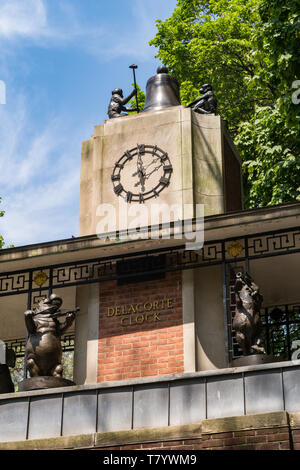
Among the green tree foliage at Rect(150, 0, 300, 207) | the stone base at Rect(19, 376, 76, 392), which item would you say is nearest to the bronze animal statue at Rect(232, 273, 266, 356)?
the stone base at Rect(19, 376, 76, 392)

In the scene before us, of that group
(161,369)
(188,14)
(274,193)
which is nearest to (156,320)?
(161,369)

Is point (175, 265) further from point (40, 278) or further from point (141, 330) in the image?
point (40, 278)

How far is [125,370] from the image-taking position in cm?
1597

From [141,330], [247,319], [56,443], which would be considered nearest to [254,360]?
[247,319]

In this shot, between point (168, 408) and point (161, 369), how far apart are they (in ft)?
7.16

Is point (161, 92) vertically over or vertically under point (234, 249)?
over

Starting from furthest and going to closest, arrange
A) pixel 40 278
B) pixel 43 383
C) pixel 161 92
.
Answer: pixel 161 92
pixel 40 278
pixel 43 383

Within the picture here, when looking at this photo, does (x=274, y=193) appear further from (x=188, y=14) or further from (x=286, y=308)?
(x=188, y=14)

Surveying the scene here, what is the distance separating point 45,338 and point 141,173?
392 cm

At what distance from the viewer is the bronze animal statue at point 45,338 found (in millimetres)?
15352

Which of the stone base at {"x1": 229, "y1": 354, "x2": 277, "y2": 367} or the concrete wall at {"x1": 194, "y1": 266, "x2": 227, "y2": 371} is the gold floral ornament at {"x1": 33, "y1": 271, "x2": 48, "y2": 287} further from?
the stone base at {"x1": 229, "y1": 354, "x2": 277, "y2": 367}

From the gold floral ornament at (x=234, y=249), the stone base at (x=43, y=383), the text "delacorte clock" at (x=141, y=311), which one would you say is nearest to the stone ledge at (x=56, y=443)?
the stone base at (x=43, y=383)

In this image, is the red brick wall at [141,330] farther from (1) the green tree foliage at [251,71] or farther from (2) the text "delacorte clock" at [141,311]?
(1) the green tree foliage at [251,71]

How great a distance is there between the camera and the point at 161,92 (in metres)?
18.9
